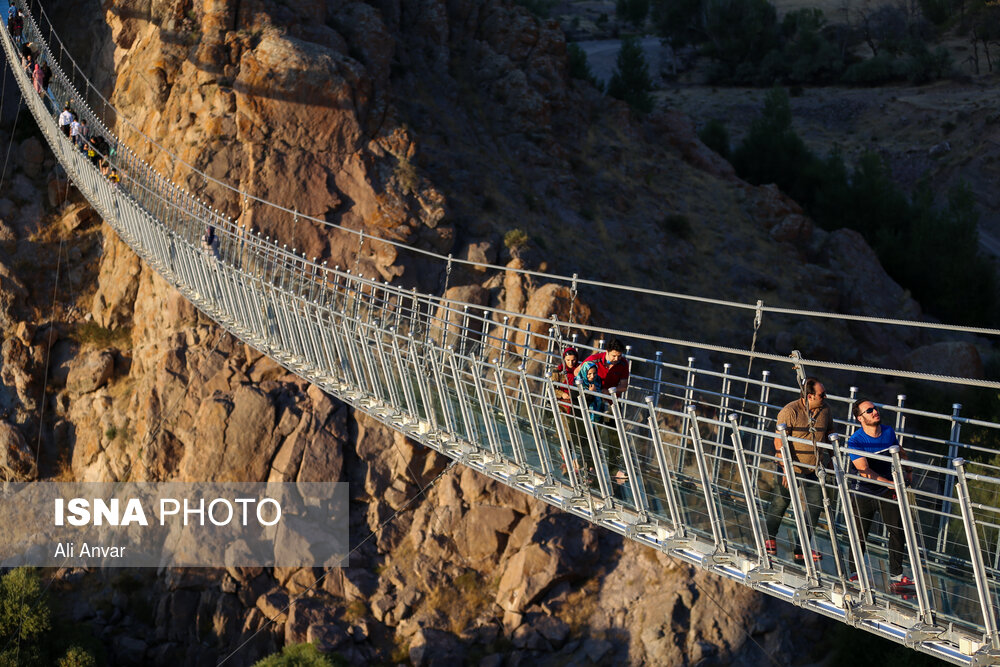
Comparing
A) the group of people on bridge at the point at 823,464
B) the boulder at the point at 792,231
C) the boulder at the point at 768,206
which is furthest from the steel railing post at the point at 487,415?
the boulder at the point at 768,206

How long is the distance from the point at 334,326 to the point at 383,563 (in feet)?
20.3

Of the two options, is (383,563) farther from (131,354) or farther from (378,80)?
(378,80)

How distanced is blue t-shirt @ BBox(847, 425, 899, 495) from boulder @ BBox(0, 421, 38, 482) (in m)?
14.8

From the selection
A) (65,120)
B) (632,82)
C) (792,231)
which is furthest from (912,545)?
(632,82)

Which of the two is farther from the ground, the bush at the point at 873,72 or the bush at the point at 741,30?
the bush at the point at 741,30

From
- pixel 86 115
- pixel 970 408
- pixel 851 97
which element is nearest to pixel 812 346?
pixel 970 408

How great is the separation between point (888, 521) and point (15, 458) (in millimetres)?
15121

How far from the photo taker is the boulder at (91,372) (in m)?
16.8

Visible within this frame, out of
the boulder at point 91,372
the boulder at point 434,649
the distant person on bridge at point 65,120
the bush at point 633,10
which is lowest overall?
the boulder at point 434,649

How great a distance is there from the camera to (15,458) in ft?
55.2

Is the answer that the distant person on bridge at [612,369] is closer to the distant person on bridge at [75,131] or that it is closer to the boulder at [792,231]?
the distant person on bridge at [75,131]

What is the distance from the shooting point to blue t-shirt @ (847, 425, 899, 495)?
561 centimetres

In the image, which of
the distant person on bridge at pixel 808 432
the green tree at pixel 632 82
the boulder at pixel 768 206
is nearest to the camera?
the distant person on bridge at pixel 808 432

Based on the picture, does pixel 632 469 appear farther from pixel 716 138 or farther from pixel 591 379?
pixel 716 138
